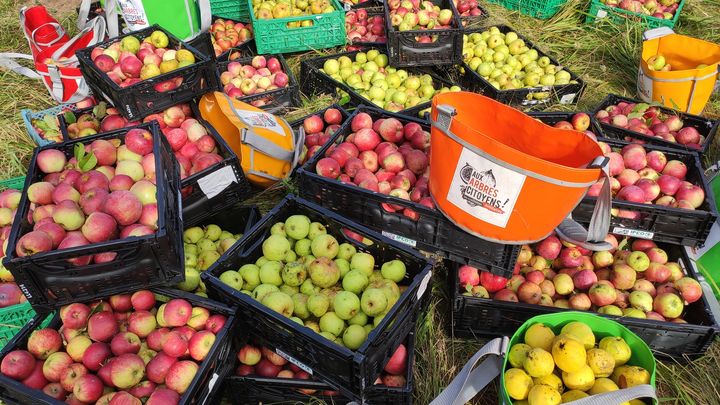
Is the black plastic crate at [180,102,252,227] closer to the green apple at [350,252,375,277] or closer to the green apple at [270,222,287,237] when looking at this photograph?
the green apple at [270,222,287,237]

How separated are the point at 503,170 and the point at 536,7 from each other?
15.7 feet

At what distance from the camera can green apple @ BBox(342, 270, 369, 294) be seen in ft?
8.21

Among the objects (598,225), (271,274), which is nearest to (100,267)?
(271,274)

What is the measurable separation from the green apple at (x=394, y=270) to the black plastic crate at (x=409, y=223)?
13.2 inches

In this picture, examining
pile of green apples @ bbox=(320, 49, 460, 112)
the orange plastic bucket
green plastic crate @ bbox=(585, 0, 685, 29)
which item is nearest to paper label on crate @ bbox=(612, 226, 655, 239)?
the orange plastic bucket

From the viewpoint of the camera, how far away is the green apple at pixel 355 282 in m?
2.50

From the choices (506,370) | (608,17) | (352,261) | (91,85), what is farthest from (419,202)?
(608,17)

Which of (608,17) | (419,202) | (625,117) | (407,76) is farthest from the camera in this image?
(608,17)

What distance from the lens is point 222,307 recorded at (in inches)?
94.8

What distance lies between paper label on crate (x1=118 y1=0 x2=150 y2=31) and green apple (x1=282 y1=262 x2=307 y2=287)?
3.00 meters

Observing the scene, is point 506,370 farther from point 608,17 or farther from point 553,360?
point 608,17

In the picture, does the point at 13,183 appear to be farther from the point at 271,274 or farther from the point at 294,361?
the point at 294,361

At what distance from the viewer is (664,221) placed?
3.02 m

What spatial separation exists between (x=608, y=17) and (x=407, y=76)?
114 inches
